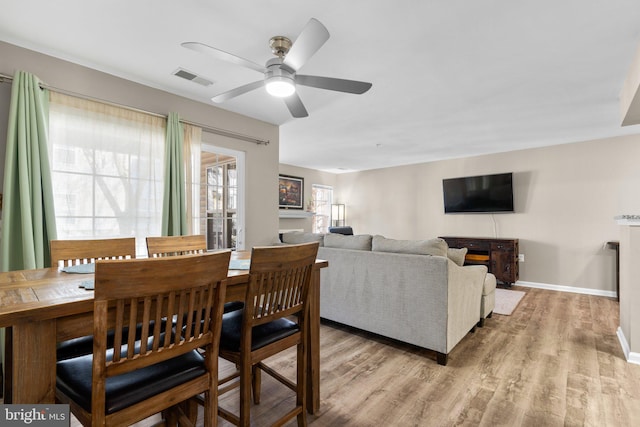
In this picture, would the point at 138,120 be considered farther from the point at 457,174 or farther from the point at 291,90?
the point at 457,174

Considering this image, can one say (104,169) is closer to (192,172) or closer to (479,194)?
(192,172)

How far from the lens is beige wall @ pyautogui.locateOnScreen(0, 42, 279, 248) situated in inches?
92.0

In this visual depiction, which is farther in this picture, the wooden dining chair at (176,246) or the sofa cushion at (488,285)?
the sofa cushion at (488,285)

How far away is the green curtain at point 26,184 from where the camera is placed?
2.15m

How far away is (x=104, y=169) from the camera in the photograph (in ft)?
8.80

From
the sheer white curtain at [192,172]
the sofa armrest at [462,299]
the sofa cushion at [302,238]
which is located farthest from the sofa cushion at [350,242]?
the sheer white curtain at [192,172]

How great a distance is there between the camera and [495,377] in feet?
7.33

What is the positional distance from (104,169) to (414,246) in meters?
2.79

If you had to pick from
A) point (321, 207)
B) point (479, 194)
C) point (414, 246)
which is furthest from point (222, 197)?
point (479, 194)

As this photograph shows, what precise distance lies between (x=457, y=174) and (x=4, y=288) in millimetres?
6285

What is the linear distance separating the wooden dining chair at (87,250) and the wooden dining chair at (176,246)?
0.13 m

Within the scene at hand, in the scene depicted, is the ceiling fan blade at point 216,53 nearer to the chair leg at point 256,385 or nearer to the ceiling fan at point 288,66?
the ceiling fan at point 288,66

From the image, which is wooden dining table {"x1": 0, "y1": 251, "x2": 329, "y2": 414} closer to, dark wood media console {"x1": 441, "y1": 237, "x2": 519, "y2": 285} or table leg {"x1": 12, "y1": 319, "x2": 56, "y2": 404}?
table leg {"x1": 12, "y1": 319, "x2": 56, "y2": 404}

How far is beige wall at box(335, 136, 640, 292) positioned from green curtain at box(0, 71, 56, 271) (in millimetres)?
5958
